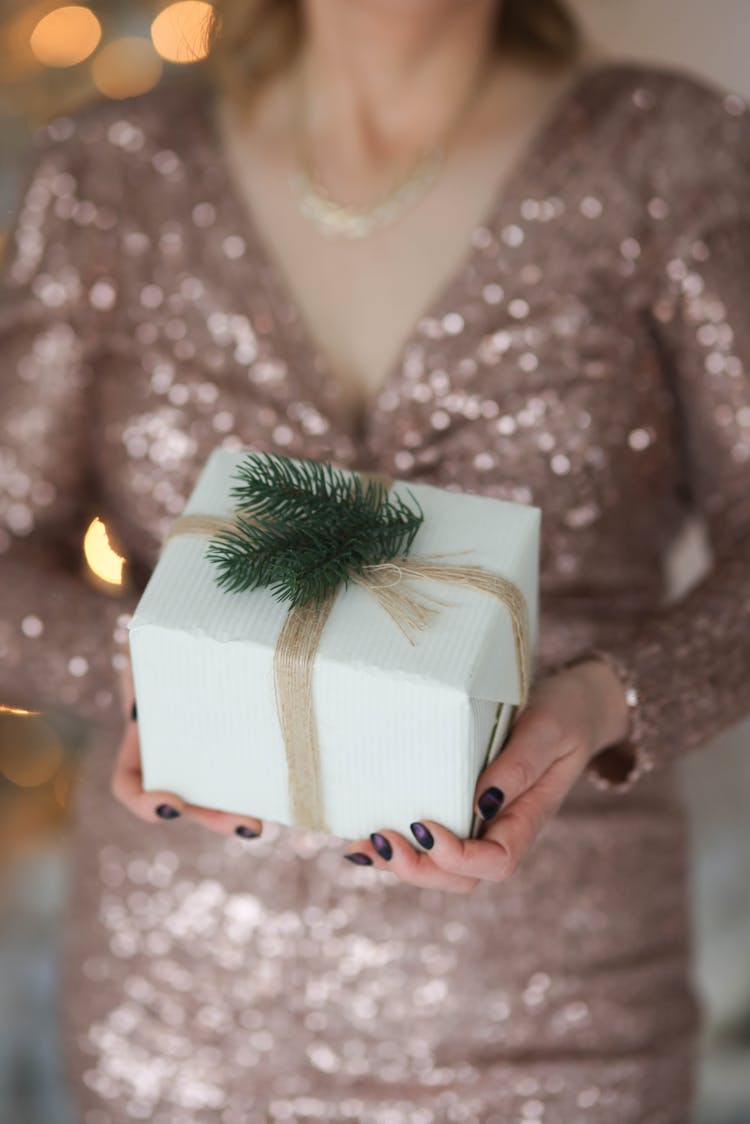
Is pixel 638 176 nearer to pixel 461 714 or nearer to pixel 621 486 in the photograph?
pixel 621 486

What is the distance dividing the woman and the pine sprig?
0.78 ft

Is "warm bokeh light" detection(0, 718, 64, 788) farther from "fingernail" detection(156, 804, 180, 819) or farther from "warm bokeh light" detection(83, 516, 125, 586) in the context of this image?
"fingernail" detection(156, 804, 180, 819)

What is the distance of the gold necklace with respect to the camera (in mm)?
871

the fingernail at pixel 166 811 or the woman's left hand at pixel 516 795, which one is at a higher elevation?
the woman's left hand at pixel 516 795

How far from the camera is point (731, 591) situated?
0.74m

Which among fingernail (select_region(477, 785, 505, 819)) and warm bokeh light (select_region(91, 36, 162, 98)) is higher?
fingernail (select_region(477, 785, 505, 819))

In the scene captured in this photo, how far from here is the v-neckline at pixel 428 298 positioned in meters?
0.80

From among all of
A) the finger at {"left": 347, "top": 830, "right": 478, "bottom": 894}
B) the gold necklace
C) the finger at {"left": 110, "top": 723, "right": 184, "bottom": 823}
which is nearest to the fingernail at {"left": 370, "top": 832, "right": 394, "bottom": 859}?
the finger at {"left": 347, "top": 830, "right": 478, "bottom": 894}

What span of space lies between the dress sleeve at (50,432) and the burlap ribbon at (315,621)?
268 millimetres

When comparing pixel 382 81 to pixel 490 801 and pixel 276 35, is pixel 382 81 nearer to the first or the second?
pixel 276 35

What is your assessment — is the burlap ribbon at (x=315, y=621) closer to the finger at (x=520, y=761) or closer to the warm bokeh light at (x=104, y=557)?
the finger at (x=520, y=761)

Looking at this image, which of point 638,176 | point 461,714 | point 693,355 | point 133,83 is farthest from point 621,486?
point 133,83

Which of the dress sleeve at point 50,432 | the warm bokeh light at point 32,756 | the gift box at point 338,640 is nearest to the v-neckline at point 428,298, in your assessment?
the dress sleeve at point 50,432

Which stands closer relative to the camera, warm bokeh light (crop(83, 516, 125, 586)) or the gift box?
the gift box
